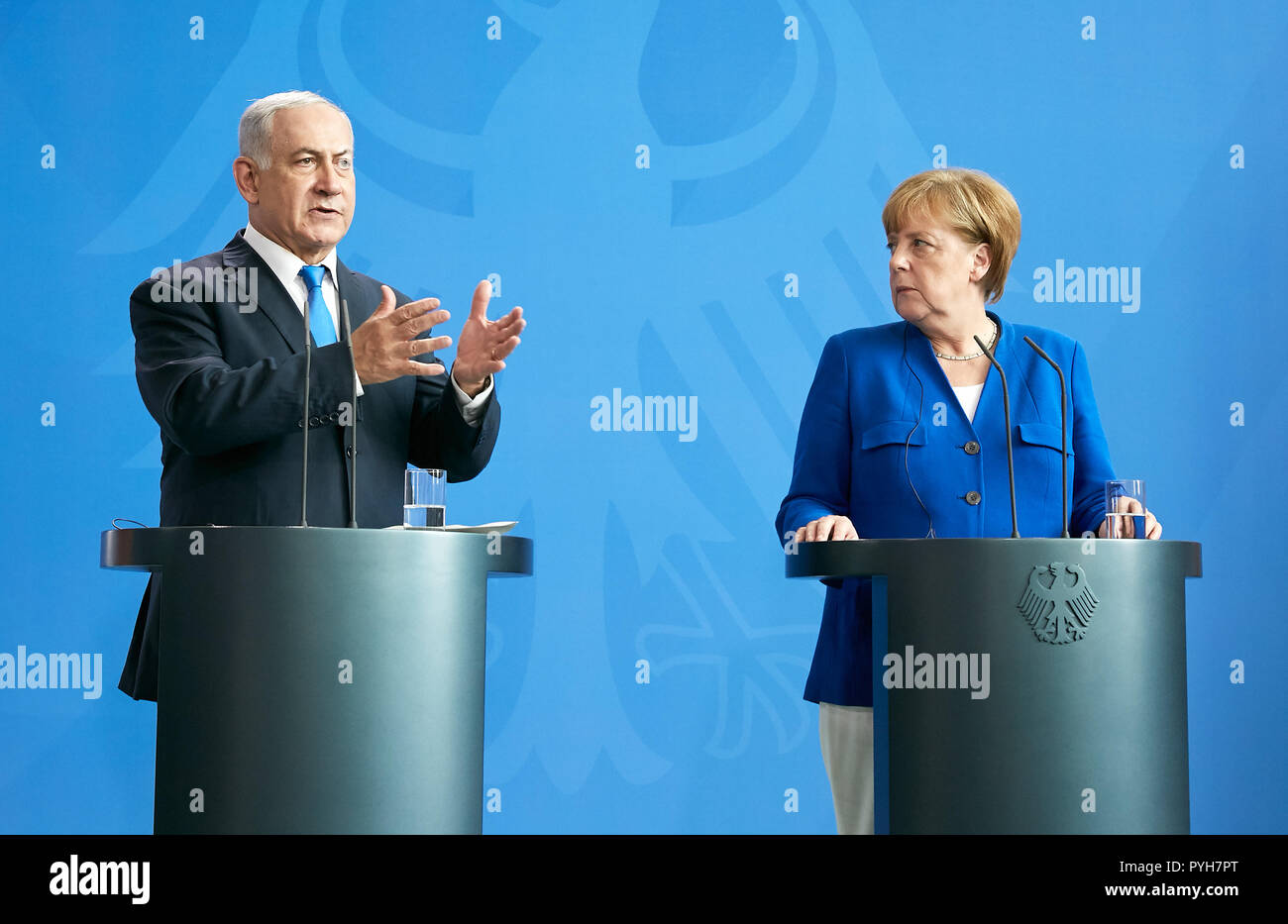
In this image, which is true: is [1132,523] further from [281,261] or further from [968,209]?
[281,261]

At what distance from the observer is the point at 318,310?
2.42 m

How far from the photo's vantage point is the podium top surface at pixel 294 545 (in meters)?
1.81

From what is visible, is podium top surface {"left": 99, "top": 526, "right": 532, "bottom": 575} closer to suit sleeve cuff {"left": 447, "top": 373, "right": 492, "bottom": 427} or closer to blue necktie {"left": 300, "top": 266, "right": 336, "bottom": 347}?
suit sleeve cuff {"left": 447, "top": 373, "right": 492, "bottom": 427}

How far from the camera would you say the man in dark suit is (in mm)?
2086

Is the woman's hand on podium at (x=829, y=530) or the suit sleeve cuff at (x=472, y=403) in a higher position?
the suit sleeve cuff at (x=472, y=403)

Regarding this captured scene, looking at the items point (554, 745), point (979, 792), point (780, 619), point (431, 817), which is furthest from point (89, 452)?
point (979, 792)

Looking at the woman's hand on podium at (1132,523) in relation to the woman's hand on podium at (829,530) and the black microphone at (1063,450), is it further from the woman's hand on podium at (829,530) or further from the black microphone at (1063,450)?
the woman's hand on podium at (829,530)

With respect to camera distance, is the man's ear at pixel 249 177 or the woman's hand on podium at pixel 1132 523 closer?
the woman's hand on podium at pixel 1132 523

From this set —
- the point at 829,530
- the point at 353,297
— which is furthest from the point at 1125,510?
the point at 353,297

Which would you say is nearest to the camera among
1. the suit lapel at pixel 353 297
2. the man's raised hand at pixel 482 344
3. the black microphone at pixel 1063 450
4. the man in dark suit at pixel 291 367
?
the black microphone at pixel 1063 450

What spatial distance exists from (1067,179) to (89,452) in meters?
3.01

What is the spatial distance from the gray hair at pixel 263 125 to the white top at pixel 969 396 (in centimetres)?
129

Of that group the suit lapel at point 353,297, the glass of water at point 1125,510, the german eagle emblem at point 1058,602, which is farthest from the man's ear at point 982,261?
the suit lapel at point 353,297
